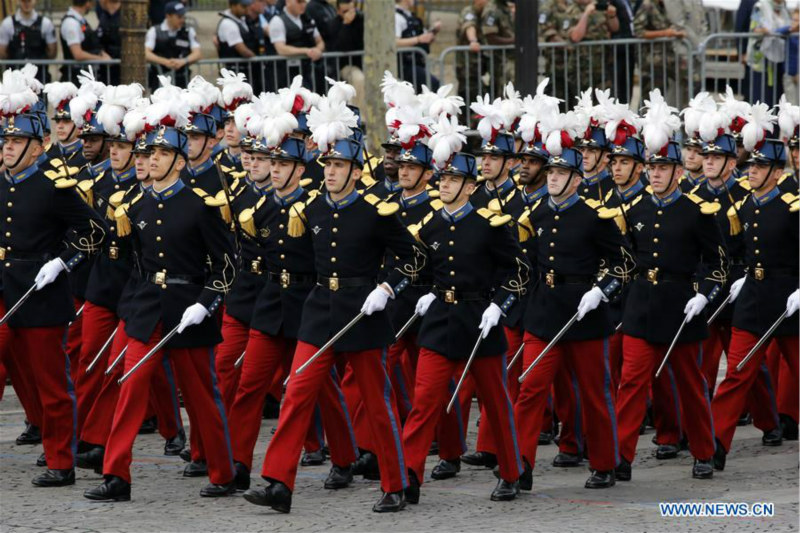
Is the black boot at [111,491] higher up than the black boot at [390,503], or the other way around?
the black boot at [111,491]

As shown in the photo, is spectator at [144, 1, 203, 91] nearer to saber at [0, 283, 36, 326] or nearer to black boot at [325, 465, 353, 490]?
saber at [0, 283, 36, 326]

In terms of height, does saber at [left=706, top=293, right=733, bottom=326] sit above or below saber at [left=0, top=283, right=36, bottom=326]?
below

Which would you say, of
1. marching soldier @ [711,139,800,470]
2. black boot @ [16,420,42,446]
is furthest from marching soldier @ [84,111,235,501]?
marching soldier @ [711,139,800,470]

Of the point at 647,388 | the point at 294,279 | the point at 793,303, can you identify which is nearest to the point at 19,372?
the point at 294,279

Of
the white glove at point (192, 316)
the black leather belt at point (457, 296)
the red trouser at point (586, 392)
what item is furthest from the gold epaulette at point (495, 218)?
the white glove at point (192, 316)

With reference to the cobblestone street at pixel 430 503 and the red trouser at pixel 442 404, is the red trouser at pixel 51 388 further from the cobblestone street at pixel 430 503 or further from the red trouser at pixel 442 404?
the red trouser at pixel 442 404

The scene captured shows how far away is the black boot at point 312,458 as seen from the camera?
11672mm

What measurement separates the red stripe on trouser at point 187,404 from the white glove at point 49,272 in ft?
2.38

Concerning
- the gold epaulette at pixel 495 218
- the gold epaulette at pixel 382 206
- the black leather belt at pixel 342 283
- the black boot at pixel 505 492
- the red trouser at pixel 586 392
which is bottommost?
the black boot at pixel 505 492

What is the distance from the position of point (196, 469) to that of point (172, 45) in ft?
26.3

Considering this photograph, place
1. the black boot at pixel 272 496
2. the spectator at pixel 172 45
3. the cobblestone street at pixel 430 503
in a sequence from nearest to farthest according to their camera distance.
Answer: the cobblestone street at pixel 430 503
the black boot at pixel 272 496
the spectator at pixel 172 45

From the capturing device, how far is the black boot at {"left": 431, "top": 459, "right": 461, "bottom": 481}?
11289 millimetres

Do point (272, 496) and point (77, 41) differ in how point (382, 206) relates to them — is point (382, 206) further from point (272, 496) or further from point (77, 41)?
point (77, 41)

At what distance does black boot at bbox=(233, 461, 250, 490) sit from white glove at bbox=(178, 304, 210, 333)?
37.9 inches
